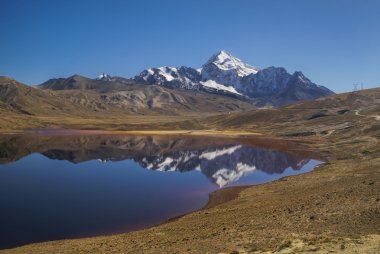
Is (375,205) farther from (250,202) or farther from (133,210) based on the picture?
(133,210)

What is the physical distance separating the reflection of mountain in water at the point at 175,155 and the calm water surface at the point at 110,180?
18cm

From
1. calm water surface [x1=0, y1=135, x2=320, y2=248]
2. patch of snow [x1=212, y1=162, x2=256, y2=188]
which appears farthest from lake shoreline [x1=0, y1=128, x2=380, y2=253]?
patch of snow [x1=212, y1=162, x2=256, y2=188]

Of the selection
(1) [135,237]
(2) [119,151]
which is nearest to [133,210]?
(1) [135,237]

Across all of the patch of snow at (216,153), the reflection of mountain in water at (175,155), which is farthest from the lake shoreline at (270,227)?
the patch of snow at (216,153)

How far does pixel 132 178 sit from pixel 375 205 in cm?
4516

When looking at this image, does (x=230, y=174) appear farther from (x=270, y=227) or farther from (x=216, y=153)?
(x=270, y=227)

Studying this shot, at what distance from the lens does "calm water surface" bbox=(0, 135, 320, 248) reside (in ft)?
134

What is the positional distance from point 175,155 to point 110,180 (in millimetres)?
41031

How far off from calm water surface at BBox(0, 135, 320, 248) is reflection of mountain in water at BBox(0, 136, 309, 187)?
0.18m

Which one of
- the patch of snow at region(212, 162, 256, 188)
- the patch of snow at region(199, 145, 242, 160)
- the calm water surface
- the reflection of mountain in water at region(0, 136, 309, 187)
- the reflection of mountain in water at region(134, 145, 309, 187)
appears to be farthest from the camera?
the patch of snow at region(199, 145, 242, 160)

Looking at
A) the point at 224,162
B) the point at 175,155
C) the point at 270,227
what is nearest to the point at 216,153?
the point at 175,155

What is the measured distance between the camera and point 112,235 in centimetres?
3641

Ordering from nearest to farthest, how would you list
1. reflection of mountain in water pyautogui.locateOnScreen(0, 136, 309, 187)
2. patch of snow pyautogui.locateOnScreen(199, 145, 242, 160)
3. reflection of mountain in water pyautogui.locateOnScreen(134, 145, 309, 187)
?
reflection of mountain in water pyautogui.locateOnScreen(134, 145, 309, 187)
reflection of mountain in water pyautogui.locateOnScreen(0, 136, 309, 187)
patch of snow pyautogui.locateOnScreen(199, 145, 242, 160)

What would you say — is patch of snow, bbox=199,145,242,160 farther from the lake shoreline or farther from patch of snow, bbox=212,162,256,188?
the lake shoreline
